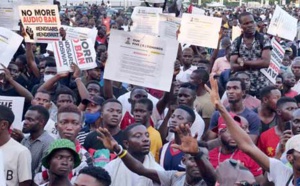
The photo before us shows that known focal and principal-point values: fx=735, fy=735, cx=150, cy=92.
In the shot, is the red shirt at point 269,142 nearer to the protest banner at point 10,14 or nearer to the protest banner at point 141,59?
the protest banner at point 141,59

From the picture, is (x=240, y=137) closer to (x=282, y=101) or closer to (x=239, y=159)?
(x=239, y=159)

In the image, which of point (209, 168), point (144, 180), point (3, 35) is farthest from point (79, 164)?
point (3, 35)

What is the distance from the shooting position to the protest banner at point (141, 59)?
760cm

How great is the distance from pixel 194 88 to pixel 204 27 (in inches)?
125

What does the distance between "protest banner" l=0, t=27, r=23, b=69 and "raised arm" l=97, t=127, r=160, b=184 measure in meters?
3.66

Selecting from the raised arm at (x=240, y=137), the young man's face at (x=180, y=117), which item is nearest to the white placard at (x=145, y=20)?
the young man's face at (x=180, y=117)

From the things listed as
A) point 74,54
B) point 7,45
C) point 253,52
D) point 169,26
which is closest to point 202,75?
point 253,52

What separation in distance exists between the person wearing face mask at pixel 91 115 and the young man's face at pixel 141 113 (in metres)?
0.38

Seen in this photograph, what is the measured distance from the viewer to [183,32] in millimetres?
10586

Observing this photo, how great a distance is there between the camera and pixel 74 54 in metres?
8.89

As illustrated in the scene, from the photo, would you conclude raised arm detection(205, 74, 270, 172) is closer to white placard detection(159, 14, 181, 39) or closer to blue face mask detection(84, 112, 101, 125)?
blue face mask detection(84, 112, 101, 125)

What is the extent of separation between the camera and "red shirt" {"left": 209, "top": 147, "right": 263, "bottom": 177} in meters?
5.59

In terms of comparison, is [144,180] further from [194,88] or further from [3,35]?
[3,35]

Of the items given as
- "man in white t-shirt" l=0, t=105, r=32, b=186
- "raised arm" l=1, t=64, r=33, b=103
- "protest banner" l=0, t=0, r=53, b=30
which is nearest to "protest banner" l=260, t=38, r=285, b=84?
"raised arm" l=1, t=64, r=33, b=103
